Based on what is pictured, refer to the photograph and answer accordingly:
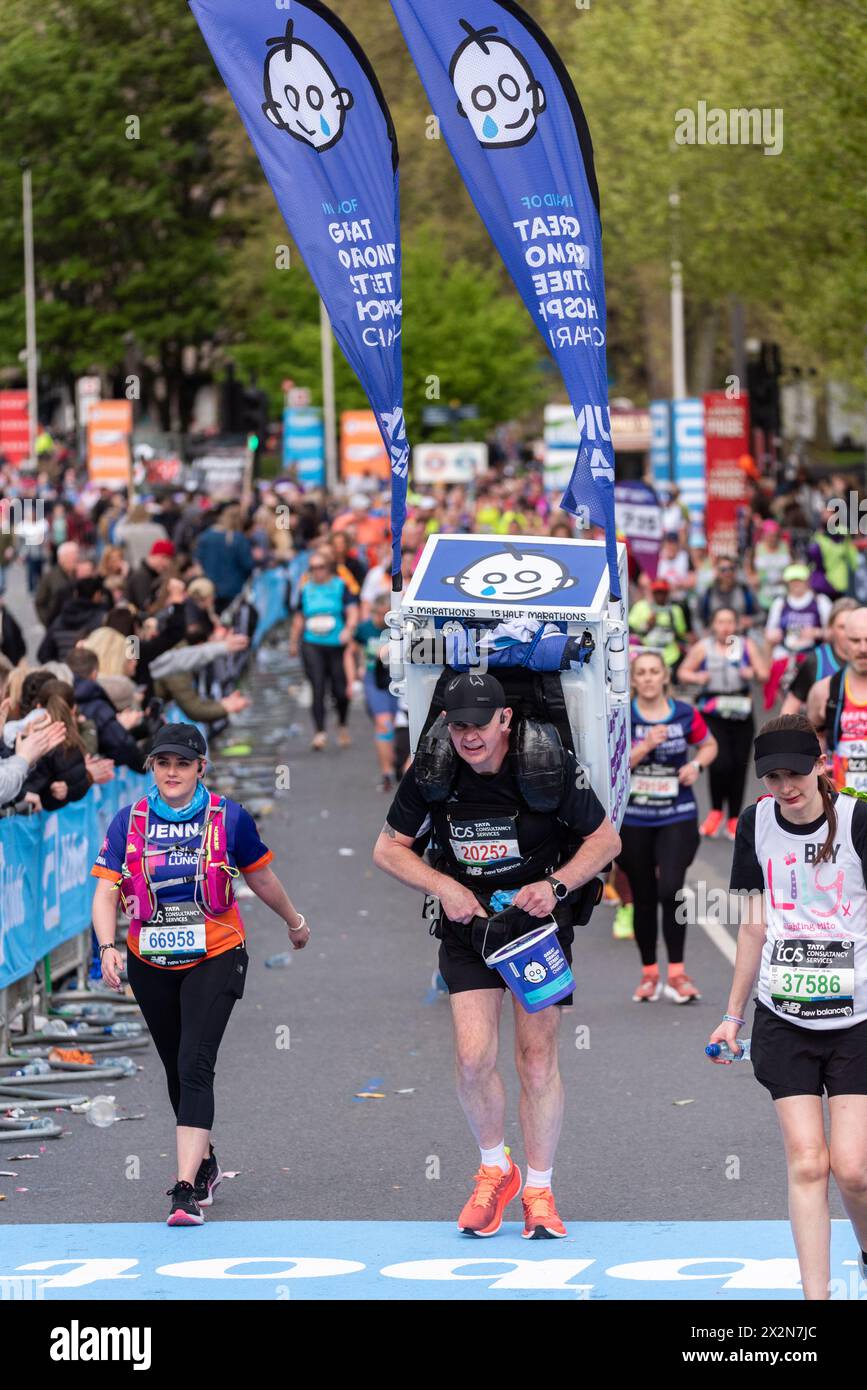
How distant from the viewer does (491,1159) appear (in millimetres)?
8219

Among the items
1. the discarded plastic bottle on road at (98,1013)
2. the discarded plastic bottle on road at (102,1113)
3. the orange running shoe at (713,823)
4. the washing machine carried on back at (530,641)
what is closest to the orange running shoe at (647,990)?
the discarded plastic bottle on road at (98,1013)

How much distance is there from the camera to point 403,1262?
7707mm

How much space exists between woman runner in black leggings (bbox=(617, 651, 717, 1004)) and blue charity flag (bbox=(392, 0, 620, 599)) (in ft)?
9.57

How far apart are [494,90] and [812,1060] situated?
164 inches

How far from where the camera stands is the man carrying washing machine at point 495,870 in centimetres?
792

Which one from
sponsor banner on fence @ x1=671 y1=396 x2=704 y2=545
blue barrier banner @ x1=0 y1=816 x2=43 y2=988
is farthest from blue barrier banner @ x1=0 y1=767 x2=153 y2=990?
sponsor banner on fence @ x1=671 y1=396 x2=704 y2=545

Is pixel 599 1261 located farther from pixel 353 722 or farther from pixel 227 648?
pixel 353 722

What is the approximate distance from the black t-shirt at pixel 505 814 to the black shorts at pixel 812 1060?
126 cm

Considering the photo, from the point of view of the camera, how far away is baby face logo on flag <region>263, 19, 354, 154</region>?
9.57m

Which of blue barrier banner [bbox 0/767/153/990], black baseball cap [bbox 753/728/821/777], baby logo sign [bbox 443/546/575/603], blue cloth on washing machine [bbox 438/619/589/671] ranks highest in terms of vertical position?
baby logo sign [bbox 443/546/575/603]

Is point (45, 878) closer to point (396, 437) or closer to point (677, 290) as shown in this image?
point (396, 437)

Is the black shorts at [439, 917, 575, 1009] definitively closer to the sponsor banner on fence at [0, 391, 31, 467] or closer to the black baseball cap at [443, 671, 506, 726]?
the black baseball cap at [443, 671, 506, 726]

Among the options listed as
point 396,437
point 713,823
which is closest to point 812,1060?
point 396,437

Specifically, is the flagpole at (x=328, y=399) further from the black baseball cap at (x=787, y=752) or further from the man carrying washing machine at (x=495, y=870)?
the black baseball cap at (x=787, y=752)
